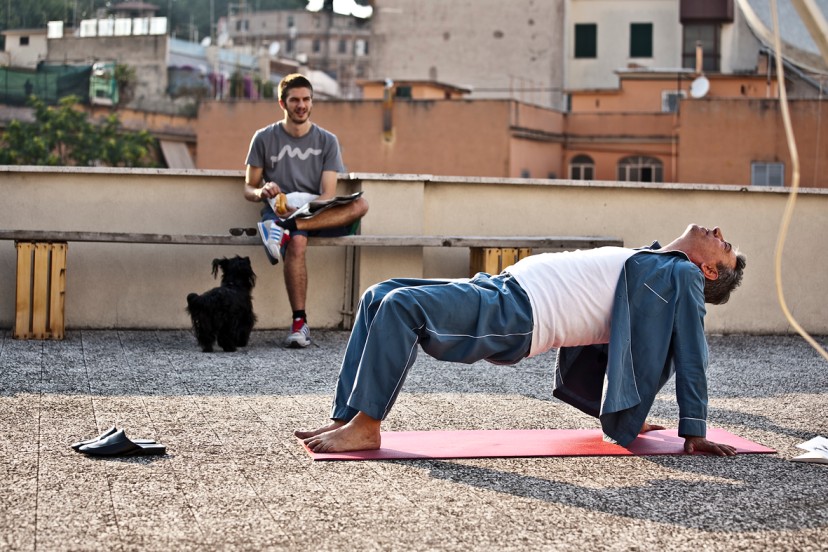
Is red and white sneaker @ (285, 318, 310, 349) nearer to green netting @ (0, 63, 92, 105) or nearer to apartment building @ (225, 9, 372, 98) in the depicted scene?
green netting @ (0, 63, 92, 105)

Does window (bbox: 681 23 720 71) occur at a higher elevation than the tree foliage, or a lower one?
higher

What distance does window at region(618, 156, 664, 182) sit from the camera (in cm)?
4319

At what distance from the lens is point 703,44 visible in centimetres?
5600

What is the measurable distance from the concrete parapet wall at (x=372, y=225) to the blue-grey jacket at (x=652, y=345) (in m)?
4.58

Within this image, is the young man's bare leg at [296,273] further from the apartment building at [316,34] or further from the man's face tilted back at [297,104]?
the apartment building at [316,34]

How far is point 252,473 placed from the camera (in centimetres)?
434

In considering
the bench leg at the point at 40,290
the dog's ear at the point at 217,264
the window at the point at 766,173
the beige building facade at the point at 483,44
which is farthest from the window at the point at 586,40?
the bench leg at the point at 40,290

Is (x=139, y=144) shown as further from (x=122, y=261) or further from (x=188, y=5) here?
(x=122, y=261)

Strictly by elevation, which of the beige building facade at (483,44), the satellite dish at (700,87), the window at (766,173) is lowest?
the window at (766,173)

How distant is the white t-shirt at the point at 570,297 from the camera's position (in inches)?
192

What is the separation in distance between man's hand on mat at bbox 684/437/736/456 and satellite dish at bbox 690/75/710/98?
38.6 m

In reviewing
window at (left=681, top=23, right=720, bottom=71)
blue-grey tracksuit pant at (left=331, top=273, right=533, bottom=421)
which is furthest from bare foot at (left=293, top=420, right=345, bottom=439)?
window at (left=681, top=23, right=720, bottom=71)

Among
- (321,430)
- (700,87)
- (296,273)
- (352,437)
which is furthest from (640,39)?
(352,437)

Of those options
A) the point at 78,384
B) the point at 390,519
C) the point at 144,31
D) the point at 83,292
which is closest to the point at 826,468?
the point at 390,519
